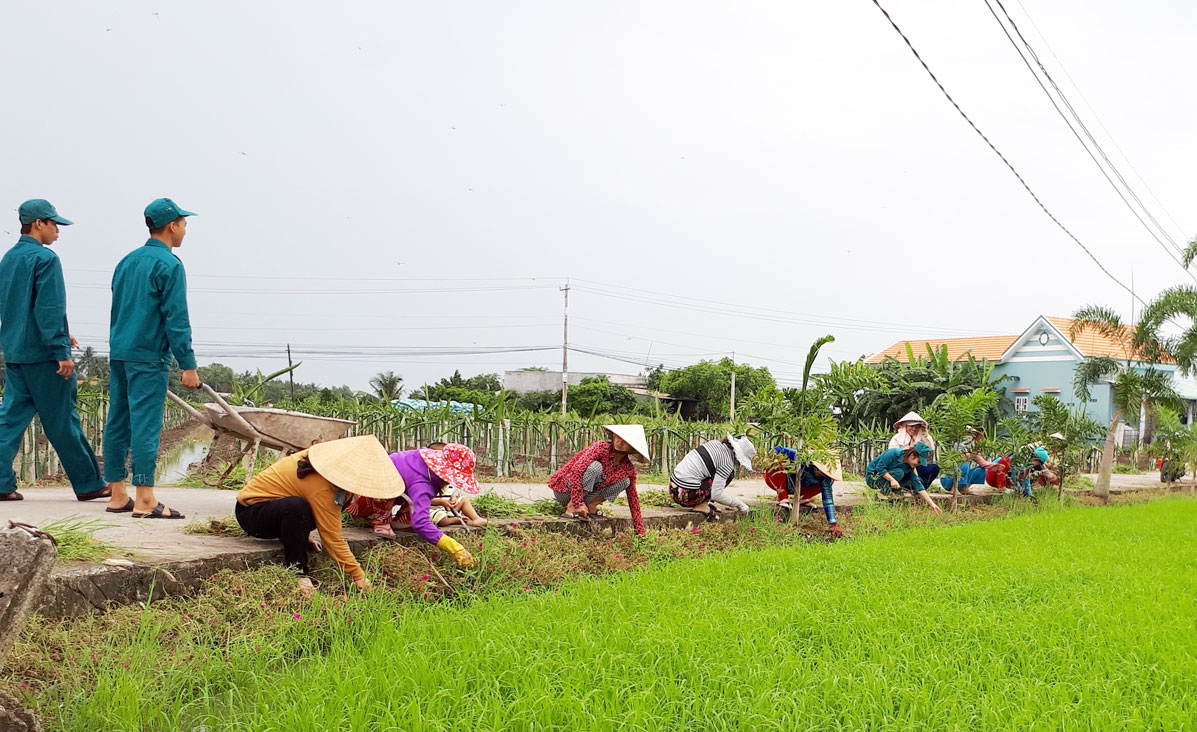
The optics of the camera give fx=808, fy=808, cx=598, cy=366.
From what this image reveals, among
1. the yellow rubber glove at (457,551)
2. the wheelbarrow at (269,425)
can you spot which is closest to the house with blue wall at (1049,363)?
the wheelbarrow at (269,425)

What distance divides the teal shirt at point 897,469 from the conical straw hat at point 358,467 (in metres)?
6.70

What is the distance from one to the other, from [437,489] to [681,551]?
2055 millimetres

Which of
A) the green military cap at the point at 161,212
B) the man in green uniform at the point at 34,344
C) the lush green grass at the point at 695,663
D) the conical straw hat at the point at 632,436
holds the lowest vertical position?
the lush green grass at the point at 695,663

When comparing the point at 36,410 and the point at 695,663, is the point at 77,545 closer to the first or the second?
the point at 36,410

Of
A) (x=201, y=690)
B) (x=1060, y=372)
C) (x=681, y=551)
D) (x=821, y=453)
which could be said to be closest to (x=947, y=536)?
(x=821, y=453)

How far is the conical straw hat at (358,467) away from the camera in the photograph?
13.0 feet

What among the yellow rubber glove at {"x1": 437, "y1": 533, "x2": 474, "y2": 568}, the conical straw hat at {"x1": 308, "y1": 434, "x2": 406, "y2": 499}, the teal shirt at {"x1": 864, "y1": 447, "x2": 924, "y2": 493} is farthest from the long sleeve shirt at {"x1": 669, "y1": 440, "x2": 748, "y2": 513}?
the conical straw hat at {"x1": 308, "y1": 434, "x2": 406, "y2": 499}

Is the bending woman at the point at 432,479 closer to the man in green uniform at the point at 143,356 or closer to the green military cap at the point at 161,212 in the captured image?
the man in green uniform at the point at 143,356

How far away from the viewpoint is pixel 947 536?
23.5 ft

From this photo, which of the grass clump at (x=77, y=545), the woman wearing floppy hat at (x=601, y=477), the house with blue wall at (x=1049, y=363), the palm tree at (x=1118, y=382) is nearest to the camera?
the grass clump at (x=77, y=545)

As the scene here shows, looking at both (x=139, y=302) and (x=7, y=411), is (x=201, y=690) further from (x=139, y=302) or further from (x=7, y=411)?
(x=7, y=411)

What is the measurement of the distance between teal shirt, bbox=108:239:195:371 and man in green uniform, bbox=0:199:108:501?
0.45 metres

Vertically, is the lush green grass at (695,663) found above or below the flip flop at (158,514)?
below

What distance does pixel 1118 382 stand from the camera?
14172mm
